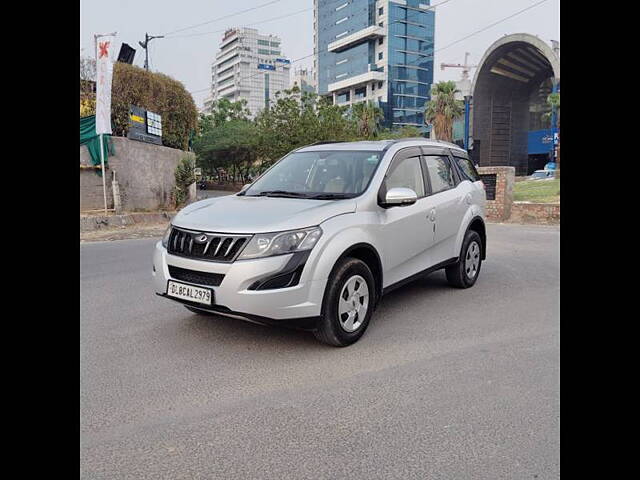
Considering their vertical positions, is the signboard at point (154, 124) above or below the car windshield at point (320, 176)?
above

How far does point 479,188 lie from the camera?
6.87m

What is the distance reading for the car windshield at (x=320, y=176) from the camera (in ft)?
16.2

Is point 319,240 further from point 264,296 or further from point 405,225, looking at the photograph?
point 405,225

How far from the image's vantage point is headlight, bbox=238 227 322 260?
3959 millimetres

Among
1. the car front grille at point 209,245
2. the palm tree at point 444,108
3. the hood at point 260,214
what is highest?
the palm tree at point 444,108

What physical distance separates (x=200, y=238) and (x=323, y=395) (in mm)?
1565

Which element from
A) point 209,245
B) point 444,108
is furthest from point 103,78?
point 444,108

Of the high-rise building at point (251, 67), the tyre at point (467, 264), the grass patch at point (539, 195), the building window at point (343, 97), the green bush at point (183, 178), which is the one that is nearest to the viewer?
the tyre at point (467, 264)

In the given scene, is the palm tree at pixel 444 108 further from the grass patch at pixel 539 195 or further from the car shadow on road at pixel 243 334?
the car shadow on road at pixel 243 334

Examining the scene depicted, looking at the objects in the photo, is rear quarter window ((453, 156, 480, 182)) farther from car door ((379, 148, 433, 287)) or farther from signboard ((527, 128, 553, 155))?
signboard ((527, 128, 553, 155))

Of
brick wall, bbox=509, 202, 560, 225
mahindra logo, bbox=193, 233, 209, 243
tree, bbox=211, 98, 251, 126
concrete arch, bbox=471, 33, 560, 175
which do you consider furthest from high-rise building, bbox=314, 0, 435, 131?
mahindra logo, bbox=193, 233, 209, 243

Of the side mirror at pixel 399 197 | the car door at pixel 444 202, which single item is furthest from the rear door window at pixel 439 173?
the side mirror at pixel 399 197

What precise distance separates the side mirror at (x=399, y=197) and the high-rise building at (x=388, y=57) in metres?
97.2

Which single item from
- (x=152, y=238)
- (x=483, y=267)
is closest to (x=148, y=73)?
(x=152, y=238)
